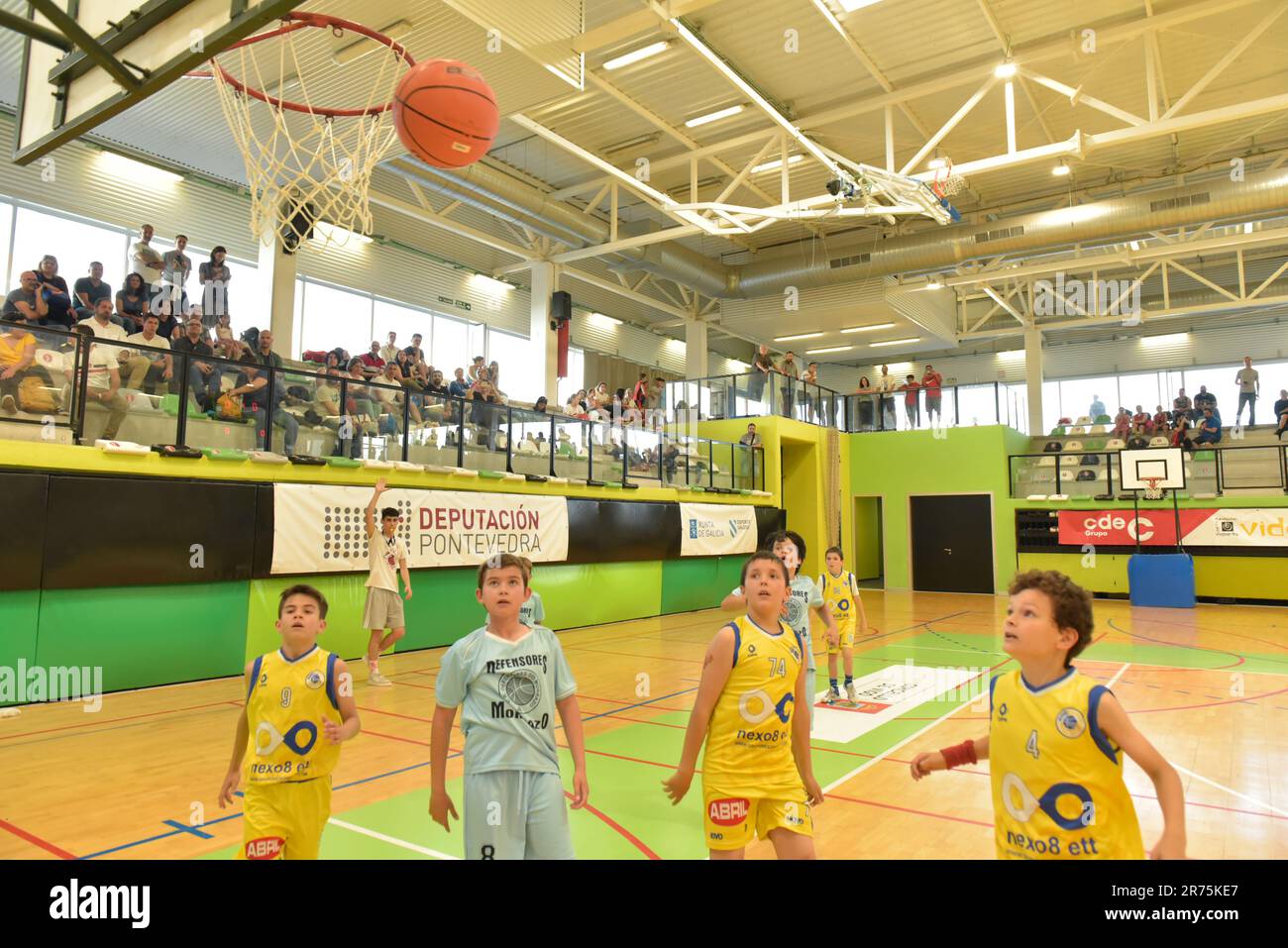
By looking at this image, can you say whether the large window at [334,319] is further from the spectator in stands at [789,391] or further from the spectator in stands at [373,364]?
the spectator in stands at [789,391]

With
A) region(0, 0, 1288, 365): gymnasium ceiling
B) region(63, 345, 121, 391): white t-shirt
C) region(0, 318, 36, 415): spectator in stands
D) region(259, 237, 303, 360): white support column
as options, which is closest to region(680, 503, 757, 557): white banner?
region(0, 0, 1288, 365): gymnasium ceiling

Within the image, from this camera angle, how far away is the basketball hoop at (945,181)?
1266 centimetres

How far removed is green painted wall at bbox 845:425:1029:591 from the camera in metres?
20.7

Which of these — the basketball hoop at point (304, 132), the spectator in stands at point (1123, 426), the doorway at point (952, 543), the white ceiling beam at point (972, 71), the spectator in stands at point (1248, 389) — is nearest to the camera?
the basketball hoop at point (304, 132)

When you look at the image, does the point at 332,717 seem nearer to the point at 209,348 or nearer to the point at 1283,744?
the point at 1283,744

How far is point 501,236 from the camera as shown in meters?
19.9

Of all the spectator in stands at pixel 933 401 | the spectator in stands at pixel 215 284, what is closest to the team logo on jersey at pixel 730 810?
the spectator in stands at pixel 215 284

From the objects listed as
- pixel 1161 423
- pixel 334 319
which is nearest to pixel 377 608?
pixel 334 319

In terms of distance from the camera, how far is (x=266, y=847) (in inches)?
115

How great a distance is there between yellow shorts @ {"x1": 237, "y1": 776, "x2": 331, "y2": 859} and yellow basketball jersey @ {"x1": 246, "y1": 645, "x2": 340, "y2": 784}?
4cm

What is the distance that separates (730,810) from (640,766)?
2.81m

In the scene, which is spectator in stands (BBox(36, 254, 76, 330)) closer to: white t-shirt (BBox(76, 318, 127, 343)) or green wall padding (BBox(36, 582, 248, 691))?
white t-shirt (BBox(76, 318, 127, 343))

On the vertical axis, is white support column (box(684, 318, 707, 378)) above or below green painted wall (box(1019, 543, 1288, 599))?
above

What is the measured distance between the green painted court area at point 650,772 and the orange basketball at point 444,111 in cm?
420
